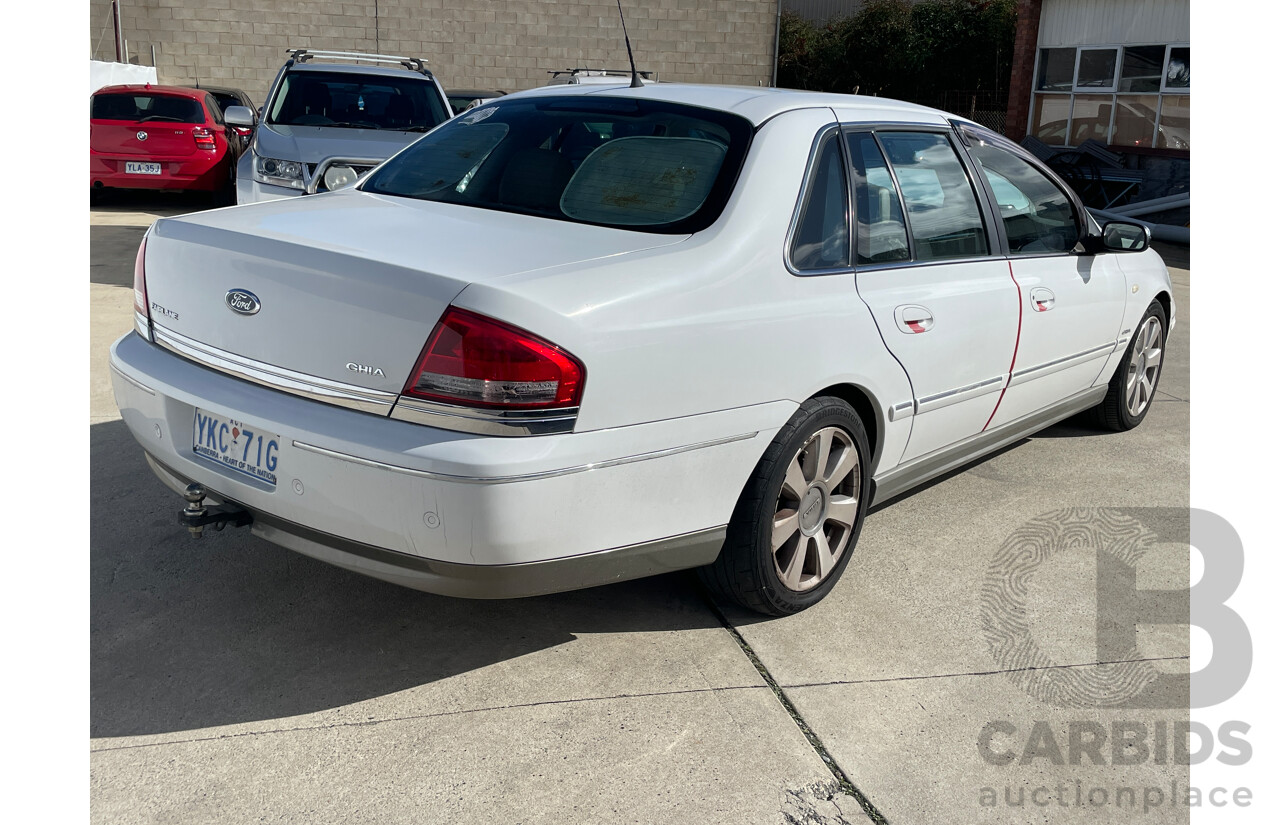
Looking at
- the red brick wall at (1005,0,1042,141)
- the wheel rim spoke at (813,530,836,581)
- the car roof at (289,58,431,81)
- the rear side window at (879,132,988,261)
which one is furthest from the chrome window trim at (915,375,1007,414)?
the red brick wall at (1005,0,1042,141)

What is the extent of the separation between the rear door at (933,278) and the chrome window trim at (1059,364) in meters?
0.16

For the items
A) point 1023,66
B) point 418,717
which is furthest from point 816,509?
point 1023,66

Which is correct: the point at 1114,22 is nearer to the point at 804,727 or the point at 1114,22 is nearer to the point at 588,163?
the point at 588,163

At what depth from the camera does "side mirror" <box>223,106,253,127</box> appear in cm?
886

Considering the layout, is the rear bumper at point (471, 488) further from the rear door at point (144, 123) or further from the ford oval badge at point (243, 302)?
the rear door at point (144, 123)

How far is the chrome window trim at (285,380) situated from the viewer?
258 centimetres

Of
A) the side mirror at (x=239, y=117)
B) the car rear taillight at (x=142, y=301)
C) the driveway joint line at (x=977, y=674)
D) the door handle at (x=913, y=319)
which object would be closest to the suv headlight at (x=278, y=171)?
the side mirror at (x=239, y=117)

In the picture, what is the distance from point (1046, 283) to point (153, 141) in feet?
36.6

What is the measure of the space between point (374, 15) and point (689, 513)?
20.8 m

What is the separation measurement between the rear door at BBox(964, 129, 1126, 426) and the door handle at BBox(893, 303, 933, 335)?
73 cm

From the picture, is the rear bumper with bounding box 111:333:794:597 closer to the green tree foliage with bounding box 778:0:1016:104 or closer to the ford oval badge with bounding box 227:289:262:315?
the ford oval badge with bounding box 227:289:262:315

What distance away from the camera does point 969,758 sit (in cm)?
278

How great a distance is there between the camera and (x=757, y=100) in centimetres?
350

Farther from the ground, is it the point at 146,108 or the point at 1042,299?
the point at 146,108
